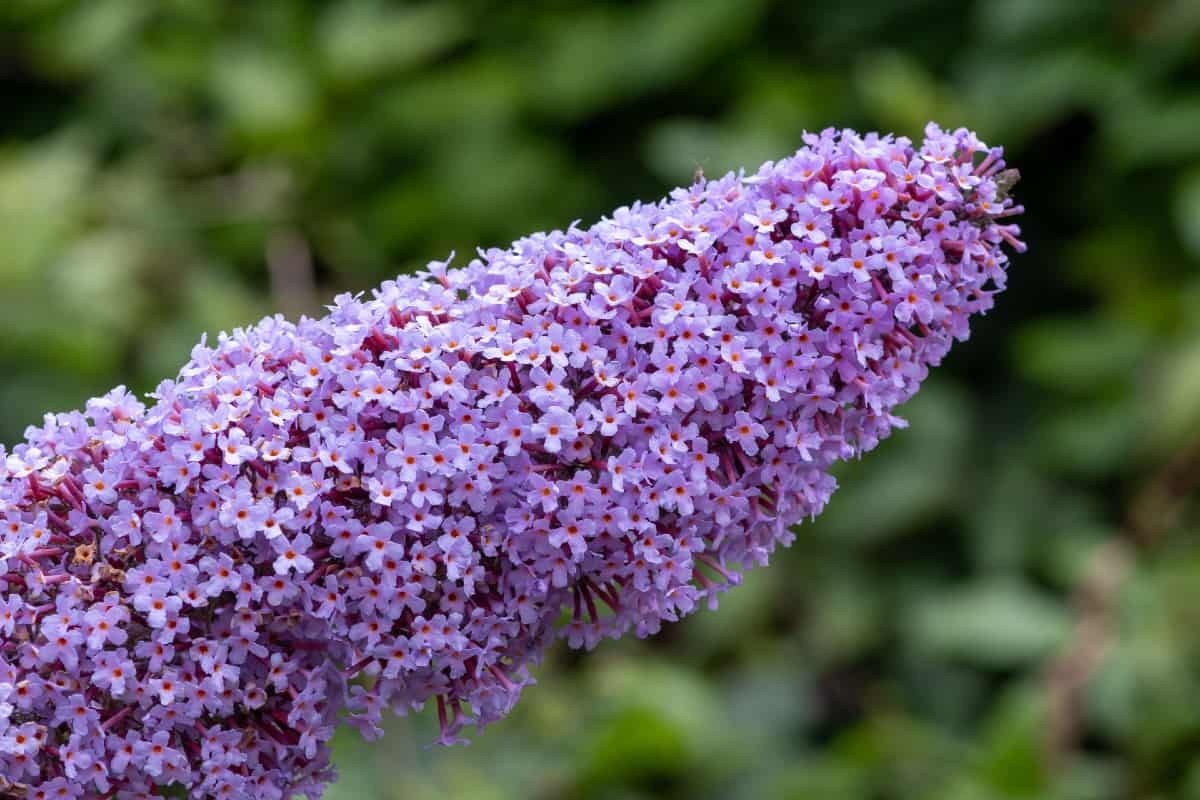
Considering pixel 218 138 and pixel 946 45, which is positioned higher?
pixel 218 138

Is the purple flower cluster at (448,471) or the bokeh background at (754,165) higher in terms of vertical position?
the bokeh background at (754,165)

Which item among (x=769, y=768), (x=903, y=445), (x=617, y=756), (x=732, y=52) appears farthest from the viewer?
(x=732, y=52)

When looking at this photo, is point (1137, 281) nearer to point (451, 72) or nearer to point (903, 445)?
point (903, 445)

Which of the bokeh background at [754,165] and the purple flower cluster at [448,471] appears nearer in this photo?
the purple flower cluster at [448,471]

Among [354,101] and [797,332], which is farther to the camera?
[354,101]

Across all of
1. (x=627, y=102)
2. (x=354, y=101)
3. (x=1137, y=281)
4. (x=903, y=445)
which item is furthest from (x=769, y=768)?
(x=354, y=101)
